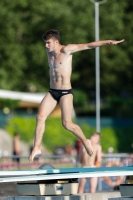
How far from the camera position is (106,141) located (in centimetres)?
5825

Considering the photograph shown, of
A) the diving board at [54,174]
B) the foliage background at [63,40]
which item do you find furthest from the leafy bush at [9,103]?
the diving board at [54,174]

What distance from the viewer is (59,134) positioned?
188ft

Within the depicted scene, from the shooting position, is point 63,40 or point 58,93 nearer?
point 58,93

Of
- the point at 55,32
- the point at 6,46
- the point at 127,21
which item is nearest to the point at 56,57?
the point at 55,32

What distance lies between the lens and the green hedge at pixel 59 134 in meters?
54.0

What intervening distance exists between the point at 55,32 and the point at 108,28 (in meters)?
56.2

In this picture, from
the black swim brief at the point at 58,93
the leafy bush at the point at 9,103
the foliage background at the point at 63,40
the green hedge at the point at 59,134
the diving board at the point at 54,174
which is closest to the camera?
the diving board at the point at 54,174

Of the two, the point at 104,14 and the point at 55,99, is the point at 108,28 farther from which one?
the point at 55,99

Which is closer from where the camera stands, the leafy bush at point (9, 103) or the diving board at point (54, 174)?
the diving board at point (54, 174)

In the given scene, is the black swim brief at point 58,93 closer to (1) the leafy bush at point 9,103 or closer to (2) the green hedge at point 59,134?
(2) the green hedge at point 59,134

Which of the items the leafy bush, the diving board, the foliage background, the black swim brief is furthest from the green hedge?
the diving board

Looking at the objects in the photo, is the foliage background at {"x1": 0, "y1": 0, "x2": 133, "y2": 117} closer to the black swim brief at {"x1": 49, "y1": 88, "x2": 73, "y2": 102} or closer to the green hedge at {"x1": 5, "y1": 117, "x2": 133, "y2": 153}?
the green hedge at {"x1": 5, "y1": 117, "x2": 133, "y2": 153}

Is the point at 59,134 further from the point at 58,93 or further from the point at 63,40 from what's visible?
the point at 58,93

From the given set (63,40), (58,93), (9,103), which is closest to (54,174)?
(58,93)
